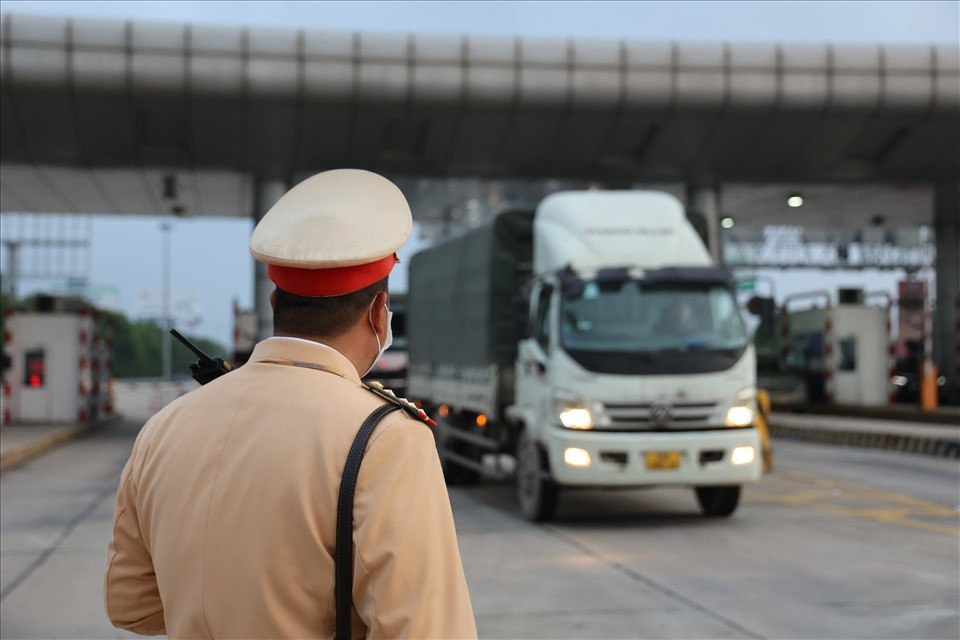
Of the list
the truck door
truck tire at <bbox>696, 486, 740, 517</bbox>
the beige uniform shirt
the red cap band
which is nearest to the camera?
the beige uniform shirt

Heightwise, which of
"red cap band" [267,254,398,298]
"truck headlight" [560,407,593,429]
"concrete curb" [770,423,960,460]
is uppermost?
"red cap band" [267,254,398,298]

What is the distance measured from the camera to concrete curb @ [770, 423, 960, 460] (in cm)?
2002

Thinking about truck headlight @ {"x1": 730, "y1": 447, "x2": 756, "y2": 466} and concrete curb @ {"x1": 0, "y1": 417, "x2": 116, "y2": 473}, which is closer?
truck headlight @ {"x1": 730, "y1": 447, "x2": 756, "y2": 466}

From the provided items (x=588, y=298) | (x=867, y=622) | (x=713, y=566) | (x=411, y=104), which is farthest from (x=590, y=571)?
(x=411, y=104)

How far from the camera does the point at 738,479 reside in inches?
429

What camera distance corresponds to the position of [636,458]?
1066 centimetres

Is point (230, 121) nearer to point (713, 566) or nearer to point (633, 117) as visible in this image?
point (633, 117)

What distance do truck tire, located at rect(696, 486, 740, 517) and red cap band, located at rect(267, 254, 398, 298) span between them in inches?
391

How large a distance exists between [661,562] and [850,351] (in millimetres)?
24360

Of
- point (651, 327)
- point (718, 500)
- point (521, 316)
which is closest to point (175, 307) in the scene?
point (521, 316)

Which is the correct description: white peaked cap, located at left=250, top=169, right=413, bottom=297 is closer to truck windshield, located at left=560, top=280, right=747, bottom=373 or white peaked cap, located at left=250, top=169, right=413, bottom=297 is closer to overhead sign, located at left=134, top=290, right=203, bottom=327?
truck windshield, located at left=560, top=280, right=747, bottom=373

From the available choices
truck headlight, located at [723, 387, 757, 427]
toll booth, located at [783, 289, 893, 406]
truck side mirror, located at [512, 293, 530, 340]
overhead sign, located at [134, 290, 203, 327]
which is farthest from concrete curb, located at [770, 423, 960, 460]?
overhead sign, located at [134, 290, 203, 327]

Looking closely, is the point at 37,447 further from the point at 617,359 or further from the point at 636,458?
the point at 636,458

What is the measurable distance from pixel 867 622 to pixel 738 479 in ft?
13.1
